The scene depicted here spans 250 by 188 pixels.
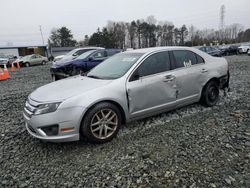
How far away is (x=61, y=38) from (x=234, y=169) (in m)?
76.5

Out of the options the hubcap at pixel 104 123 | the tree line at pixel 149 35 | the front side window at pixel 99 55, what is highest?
the tree line at pixel 149 35

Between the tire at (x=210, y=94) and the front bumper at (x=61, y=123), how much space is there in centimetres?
302

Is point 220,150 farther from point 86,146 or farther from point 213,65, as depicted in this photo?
point 213,65

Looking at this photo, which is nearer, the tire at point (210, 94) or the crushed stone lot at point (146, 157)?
the crushed stone lot at point (146, 157)

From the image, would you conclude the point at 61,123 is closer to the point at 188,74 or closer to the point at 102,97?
the point at 102,97

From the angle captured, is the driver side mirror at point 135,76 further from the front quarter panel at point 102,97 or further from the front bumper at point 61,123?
the front bumper at point 61,123

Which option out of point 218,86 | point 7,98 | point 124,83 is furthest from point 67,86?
point 7,98

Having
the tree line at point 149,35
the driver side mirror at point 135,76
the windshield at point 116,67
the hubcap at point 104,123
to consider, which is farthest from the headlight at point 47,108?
the tree line at point 149,35

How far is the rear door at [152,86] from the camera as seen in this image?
12.3 feet

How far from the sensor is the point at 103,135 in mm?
3529

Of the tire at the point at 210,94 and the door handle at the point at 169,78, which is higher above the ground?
the door handle at the point at 169,78

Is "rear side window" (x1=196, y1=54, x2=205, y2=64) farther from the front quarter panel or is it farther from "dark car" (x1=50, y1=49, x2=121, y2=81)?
"dark car" (x1=50, y1=49, x2=121, y2=81)

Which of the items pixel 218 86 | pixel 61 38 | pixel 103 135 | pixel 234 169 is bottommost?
pixel 234 169

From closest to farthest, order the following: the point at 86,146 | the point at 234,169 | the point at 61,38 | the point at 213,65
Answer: the point at 234,169, the point at 86,146, the point at 213,65, the point at 61,38
